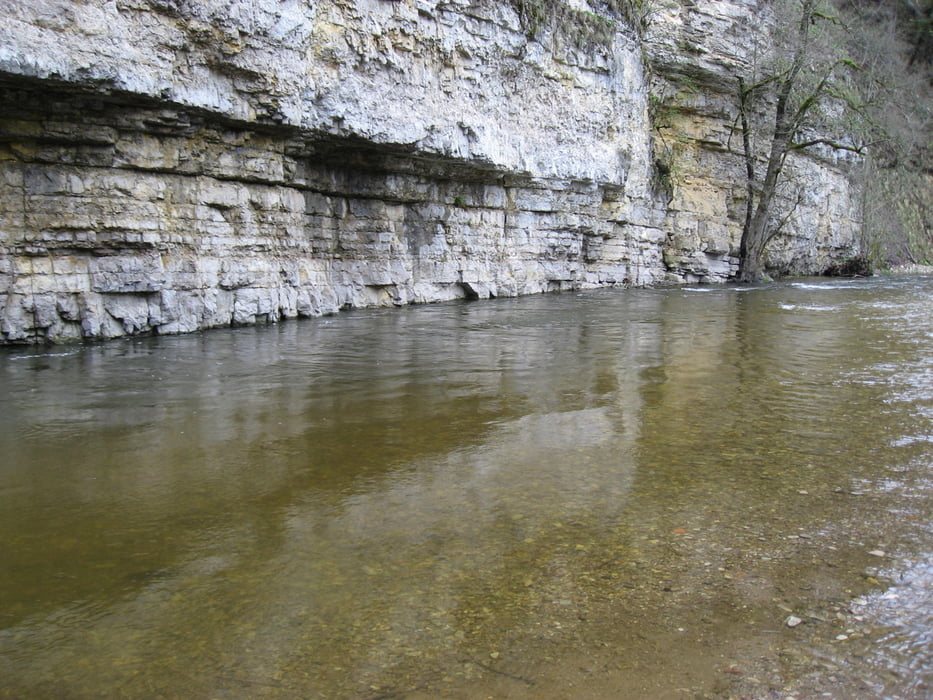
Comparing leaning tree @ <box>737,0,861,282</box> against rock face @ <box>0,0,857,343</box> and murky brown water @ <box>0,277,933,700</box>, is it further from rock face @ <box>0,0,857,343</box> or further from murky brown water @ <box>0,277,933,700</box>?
murky brown water @ <box>0,277,933,700</box>

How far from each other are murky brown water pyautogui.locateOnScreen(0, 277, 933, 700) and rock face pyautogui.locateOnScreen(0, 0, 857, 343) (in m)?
3.28

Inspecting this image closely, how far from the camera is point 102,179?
371 inches

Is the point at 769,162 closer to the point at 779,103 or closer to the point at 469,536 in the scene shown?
the point at 779,103

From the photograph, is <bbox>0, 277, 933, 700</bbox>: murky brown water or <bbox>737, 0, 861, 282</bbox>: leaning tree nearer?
<bbox>0, 277, 933, 700</bbox>: murky brown water

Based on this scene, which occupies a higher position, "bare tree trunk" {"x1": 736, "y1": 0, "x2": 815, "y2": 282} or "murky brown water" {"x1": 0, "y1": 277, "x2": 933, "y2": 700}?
"bare tree trunk" {"x1": 736, "y1": 0, "x2": 815, "y2": 282}

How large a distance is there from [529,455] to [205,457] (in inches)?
79.3

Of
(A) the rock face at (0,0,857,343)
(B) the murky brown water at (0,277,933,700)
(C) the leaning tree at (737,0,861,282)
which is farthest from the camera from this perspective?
(C) the leaning tree at (737,0,861,282)

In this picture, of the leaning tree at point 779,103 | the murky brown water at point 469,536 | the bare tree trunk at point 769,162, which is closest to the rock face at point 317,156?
the leaning tree at point 779,103

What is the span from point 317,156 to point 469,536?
10602 mm

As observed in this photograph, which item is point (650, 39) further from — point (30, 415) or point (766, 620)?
point (766, 620)

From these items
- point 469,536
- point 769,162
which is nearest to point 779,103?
point 769,162

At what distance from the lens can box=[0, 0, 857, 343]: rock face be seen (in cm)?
888

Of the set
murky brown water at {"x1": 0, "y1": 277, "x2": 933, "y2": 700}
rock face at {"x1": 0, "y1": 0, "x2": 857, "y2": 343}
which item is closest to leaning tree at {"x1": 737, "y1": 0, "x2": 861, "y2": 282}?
rock face at {"x1": 0, "y1": 0, "x2": 857, "y2": 343}

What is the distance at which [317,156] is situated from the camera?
41.3ft
